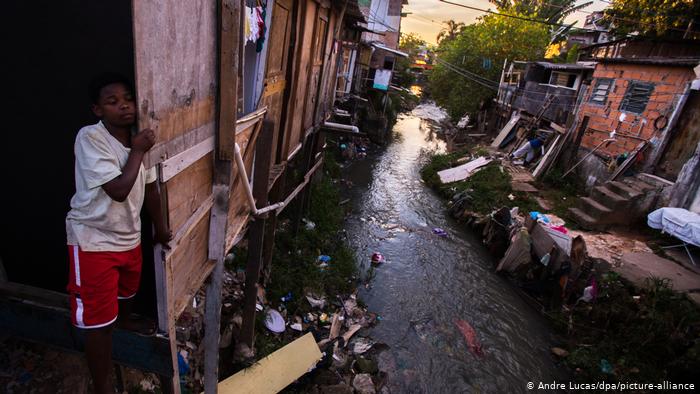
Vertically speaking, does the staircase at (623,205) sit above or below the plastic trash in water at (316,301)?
above

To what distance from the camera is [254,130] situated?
135 inches

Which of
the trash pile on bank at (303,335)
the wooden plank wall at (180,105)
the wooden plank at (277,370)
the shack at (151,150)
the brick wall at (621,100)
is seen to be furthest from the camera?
the brick wall at (621,100)

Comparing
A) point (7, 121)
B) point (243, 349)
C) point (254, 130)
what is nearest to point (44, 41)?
point (7, 121)

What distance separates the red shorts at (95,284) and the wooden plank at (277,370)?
8.45 ft

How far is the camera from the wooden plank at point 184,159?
171cm

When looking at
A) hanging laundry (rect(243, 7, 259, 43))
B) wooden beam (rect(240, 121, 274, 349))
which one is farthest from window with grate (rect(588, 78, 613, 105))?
hanging laundry (rect(243, 7, 259, 43))

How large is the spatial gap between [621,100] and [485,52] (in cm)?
1181

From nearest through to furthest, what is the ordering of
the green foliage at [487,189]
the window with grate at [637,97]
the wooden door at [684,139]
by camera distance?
the wooden door at [684,139]
the window with grate at [637,97]
the green foliage at [487,189]

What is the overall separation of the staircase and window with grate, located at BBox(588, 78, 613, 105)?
364 cm

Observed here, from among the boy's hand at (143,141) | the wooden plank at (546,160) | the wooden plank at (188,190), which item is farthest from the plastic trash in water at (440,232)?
the boy's hand at (143,141)

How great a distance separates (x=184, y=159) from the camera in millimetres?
1875

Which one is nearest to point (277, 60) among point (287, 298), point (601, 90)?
point (287, 298)

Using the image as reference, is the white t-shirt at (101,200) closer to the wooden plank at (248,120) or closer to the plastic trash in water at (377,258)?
the wooden plank at (248,120)

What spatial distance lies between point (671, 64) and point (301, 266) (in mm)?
10575
